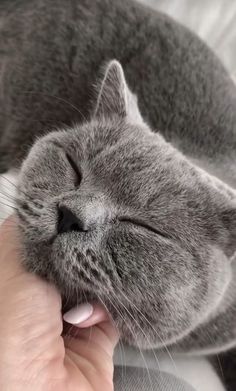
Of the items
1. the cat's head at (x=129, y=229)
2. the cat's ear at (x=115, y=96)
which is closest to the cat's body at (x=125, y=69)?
the cat's ear at (x=115, y=96)

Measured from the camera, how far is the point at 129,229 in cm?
85

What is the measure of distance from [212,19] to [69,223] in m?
1.30

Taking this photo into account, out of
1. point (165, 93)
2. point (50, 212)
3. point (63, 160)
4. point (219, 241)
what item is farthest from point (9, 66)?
point (219, 241)

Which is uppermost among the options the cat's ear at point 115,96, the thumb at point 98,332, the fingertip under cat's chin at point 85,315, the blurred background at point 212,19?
the blurred background at point 212,19

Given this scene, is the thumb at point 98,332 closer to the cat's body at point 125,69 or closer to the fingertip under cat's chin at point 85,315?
the fingertip under cat's chin at point 85,315

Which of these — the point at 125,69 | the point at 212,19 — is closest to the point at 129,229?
the point at 125,69

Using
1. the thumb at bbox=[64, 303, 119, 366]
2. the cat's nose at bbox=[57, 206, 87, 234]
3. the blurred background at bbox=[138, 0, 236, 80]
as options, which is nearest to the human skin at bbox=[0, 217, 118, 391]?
the thumb at bbox=[64, 303, 119, 366]

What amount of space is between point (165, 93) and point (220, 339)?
641 mm

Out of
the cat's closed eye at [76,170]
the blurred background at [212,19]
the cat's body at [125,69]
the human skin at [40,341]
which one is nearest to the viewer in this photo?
the human skin at [40,341]

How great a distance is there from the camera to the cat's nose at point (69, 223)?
0.80 metres

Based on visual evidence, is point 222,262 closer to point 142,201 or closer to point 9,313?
point 142,201

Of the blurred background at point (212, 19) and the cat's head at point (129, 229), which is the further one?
the blurred background at point (212, 19)

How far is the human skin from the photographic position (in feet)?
2.59

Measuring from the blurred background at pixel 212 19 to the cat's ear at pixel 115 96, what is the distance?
0.83 metres
